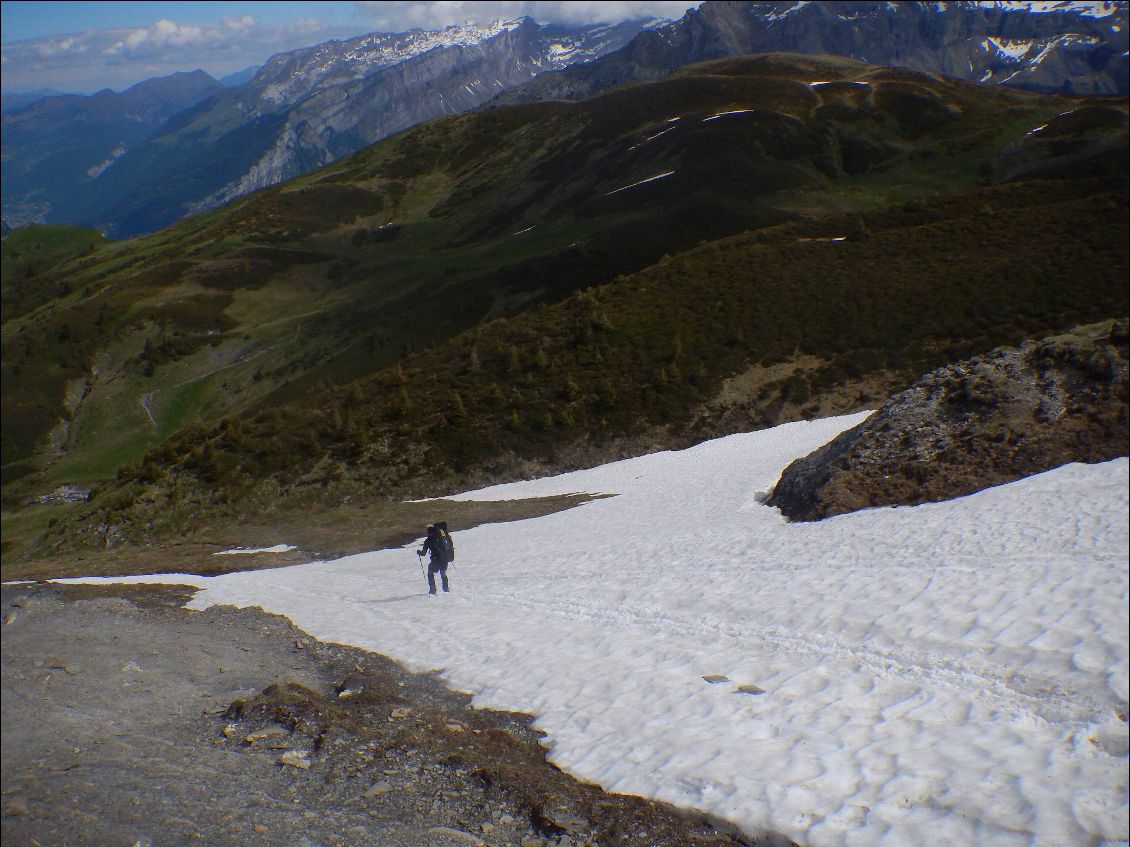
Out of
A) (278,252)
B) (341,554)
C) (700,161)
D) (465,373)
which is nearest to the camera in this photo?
(341,554)

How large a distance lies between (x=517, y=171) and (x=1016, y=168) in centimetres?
7079

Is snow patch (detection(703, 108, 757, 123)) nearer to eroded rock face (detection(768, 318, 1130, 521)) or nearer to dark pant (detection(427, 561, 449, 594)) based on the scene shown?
eroded rock face (detection(768, 318, 1130, 521))

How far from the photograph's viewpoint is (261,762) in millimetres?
7578

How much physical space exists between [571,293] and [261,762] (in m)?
55.5

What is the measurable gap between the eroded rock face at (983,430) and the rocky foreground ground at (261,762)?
36.9 ft

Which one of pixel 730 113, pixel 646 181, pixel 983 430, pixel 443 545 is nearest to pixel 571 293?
pixel 646 181

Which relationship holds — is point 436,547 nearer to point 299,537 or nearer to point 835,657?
point 835,657

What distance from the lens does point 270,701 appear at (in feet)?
29.6

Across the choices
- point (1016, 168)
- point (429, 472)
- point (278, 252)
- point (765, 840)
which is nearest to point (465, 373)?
point (429, 472)

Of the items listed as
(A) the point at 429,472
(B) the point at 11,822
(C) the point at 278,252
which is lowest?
(A) the point at 429,472

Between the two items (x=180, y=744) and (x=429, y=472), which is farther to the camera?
(x=429, y=472)

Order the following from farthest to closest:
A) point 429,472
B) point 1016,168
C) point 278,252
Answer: point 278,252 → point 1016,168 → point 429,472

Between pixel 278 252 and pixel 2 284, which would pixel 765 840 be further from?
pixel 2 284

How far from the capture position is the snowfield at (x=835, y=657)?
647cm
